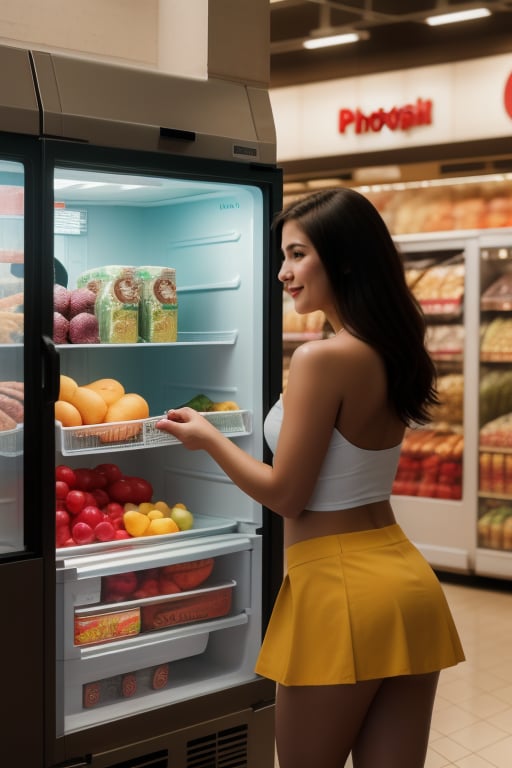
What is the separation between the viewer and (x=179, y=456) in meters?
3.15

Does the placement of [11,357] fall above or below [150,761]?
above

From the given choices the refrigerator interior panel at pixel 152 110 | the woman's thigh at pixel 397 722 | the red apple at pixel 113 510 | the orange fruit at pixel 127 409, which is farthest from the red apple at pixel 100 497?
the woman's thigh at pixel 397 722

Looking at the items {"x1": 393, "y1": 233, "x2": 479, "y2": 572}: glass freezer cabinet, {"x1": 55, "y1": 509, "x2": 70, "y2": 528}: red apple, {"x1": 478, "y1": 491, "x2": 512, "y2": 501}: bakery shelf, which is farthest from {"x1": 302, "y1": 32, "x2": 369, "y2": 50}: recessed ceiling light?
{"x1": 55, "y1": 509, "x2": 70, "y2": 528}: red apple

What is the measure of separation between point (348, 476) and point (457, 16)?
4.48 metres

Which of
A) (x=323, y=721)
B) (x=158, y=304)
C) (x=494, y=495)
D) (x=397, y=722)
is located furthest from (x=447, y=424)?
(x=323, y=721)

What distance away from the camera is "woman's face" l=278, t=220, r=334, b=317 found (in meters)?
1.95

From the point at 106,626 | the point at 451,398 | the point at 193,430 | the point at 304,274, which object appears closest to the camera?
the point at 304,274

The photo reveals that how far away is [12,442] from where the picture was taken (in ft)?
7.80

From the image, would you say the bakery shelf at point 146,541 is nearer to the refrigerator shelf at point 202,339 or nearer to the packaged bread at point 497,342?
the refrigerator shelf at point 202,339

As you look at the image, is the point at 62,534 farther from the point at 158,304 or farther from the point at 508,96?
the point at 508,96

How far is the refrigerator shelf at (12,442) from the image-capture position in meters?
2.36

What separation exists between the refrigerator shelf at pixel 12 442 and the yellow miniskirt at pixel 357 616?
820 millimetres

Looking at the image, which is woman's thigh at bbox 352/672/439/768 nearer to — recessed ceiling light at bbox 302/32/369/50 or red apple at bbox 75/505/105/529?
red apple at bbox 75/505/105/529

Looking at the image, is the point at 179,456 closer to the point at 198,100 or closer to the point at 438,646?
the point at 198,100
